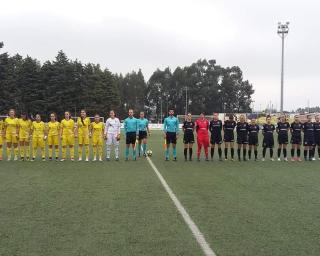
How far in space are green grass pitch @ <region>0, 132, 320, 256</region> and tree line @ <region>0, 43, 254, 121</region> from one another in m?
60.8

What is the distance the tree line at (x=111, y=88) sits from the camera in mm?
72875

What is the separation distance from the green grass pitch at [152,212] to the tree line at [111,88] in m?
60.8

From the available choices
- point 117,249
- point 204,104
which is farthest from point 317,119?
point 204,104

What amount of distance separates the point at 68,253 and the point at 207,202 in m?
3.86

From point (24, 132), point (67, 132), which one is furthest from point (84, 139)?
point (24, 132)

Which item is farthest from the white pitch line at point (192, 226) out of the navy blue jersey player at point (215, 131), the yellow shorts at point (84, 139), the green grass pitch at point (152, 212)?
the yellow shorts at point (84, 139)

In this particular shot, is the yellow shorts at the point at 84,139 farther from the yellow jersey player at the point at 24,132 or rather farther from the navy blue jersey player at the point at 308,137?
the navy blue jersey player at the point at 308,137

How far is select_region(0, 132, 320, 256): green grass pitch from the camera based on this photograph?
5.79 meters

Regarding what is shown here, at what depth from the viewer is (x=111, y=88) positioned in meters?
88.6

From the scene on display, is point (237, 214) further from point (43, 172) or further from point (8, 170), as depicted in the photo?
point (8, 170)

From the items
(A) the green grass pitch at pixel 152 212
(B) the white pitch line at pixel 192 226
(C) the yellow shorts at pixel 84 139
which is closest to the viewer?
(B) the white pitch line at pixel 192 226

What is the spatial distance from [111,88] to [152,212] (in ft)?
268

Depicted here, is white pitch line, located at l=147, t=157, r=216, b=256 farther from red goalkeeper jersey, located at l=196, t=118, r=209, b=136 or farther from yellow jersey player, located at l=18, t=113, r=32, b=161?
yellow jersey player, located at l=18, t=113, r=32, b=161

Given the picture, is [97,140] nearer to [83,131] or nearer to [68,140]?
[83,131]
